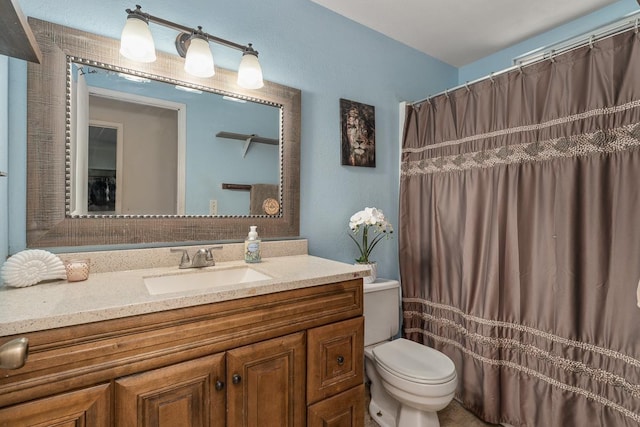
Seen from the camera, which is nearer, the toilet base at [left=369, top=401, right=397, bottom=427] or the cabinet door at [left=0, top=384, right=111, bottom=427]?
the cabinet door at [left=0, top=384, right=111, bottom=427]

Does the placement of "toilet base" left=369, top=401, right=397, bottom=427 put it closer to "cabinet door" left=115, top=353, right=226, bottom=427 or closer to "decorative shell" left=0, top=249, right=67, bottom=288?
"cabinet door" left=115, top=353, right=226, bottom=427

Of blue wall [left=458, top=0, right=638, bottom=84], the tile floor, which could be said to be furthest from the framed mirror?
blue wall [left=458, top=0, right=638, bottom=84]

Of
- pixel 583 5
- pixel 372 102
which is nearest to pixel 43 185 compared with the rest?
pixel 372 102

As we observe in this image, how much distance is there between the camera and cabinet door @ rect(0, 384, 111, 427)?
688 mm

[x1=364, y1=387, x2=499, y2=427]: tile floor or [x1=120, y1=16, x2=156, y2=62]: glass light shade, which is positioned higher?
[x1=120, y1=16, x2=156, y2=62]: glass light shade

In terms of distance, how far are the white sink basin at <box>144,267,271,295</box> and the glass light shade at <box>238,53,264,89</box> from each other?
0.93 m

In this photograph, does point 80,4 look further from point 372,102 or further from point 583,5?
point 583,5

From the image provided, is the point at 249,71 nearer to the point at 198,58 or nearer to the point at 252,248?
the point at 198,58

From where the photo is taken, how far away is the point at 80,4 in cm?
123

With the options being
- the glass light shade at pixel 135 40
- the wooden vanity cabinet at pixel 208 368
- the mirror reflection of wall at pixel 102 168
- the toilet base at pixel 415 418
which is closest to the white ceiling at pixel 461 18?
the glass light shade at pixel 135 40

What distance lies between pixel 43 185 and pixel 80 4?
0.77 metres

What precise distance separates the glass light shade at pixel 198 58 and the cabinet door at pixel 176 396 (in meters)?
1.20

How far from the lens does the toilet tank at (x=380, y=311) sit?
1792mm

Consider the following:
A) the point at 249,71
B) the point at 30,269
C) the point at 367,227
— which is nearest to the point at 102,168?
the point at 30,269
